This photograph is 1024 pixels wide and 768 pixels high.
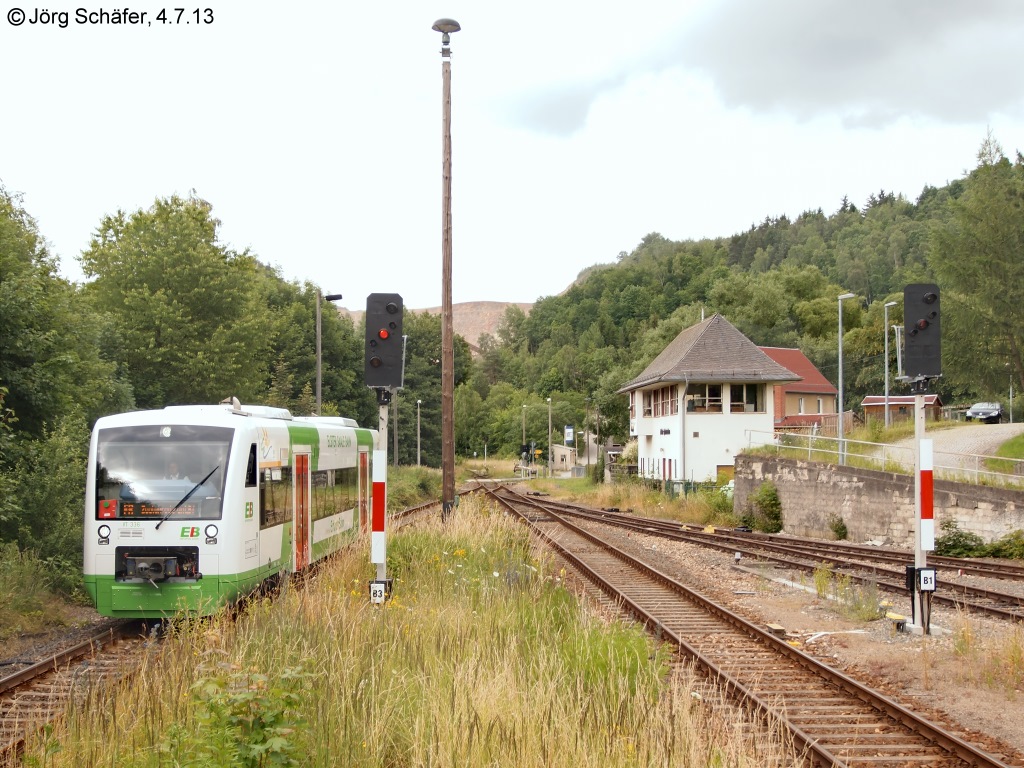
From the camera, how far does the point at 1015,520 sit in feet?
67.2

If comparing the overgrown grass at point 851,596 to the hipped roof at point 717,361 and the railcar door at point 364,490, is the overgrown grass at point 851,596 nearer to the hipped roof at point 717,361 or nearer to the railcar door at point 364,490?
the railcar door at point 364,490

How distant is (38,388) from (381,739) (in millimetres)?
12525

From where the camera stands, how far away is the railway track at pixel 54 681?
6961 mm

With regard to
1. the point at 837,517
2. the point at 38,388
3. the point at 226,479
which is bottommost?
the point at 837,517

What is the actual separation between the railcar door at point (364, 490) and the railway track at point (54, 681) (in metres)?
8.40

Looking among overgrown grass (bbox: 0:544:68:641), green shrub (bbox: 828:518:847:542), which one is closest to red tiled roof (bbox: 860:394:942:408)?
green shrub (bbox: 828:518:847:542)

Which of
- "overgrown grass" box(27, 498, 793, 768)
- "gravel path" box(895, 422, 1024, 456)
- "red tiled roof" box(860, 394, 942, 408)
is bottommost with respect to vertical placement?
"overgrown grass" box(27, 498, 793, 768)

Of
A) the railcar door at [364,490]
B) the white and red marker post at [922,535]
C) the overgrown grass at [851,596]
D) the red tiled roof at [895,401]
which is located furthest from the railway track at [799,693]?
the red tiled roof at [895,401]

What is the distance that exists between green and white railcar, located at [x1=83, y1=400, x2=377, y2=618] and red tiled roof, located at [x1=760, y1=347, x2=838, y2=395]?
235 feet

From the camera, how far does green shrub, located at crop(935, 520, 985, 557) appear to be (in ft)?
68.4

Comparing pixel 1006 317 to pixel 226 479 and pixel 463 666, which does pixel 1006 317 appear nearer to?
pixel 226 479

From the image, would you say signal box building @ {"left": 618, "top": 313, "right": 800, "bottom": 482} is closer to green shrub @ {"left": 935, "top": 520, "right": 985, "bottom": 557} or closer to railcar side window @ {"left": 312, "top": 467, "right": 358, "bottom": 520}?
green shrub @ {"left": 935, "top": 520, "right": 985, "bottom": 557}

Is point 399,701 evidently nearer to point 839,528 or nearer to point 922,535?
point 922,535

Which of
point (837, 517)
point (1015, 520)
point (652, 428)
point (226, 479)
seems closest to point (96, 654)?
point (226, 479)
